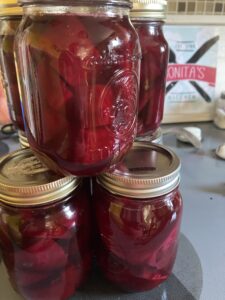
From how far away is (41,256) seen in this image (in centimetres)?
36

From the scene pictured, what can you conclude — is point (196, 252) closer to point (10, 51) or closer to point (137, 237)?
point (137, 237)

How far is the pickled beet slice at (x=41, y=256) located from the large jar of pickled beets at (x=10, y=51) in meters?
0.16

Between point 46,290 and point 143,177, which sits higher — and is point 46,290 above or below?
below

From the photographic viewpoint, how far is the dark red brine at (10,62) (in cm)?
42

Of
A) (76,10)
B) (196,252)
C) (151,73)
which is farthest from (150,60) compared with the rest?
(196,252)

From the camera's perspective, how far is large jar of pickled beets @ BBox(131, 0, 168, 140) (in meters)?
0.43

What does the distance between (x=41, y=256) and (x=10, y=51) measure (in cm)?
25

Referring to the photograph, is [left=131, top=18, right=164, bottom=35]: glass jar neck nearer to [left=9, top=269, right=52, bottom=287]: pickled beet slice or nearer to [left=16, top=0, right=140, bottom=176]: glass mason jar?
[left=16, top=0, right=140, bottom=176]: glass mason jar

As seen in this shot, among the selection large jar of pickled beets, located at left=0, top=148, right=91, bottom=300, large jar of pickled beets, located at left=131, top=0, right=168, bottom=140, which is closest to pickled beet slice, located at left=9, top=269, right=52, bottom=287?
large jar of pickled beets, located at left=0, top=148, right=91, bottom=300

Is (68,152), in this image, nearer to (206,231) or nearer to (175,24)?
(206,231)

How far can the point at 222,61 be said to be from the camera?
37.0 inches

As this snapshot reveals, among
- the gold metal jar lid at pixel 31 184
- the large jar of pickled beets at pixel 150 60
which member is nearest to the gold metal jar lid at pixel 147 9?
the large jar of pickled beets at pixel 150 60

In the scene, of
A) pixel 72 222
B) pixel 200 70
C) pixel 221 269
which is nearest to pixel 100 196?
pixel 72 222

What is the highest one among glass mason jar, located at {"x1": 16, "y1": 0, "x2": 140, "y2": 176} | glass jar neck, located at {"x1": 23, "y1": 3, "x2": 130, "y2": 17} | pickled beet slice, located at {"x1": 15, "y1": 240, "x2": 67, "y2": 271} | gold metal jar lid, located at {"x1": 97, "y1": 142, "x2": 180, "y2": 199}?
glass jar neck, located at {"x1": 23, "y1": 3, "x2": 130, "y2": 17}
